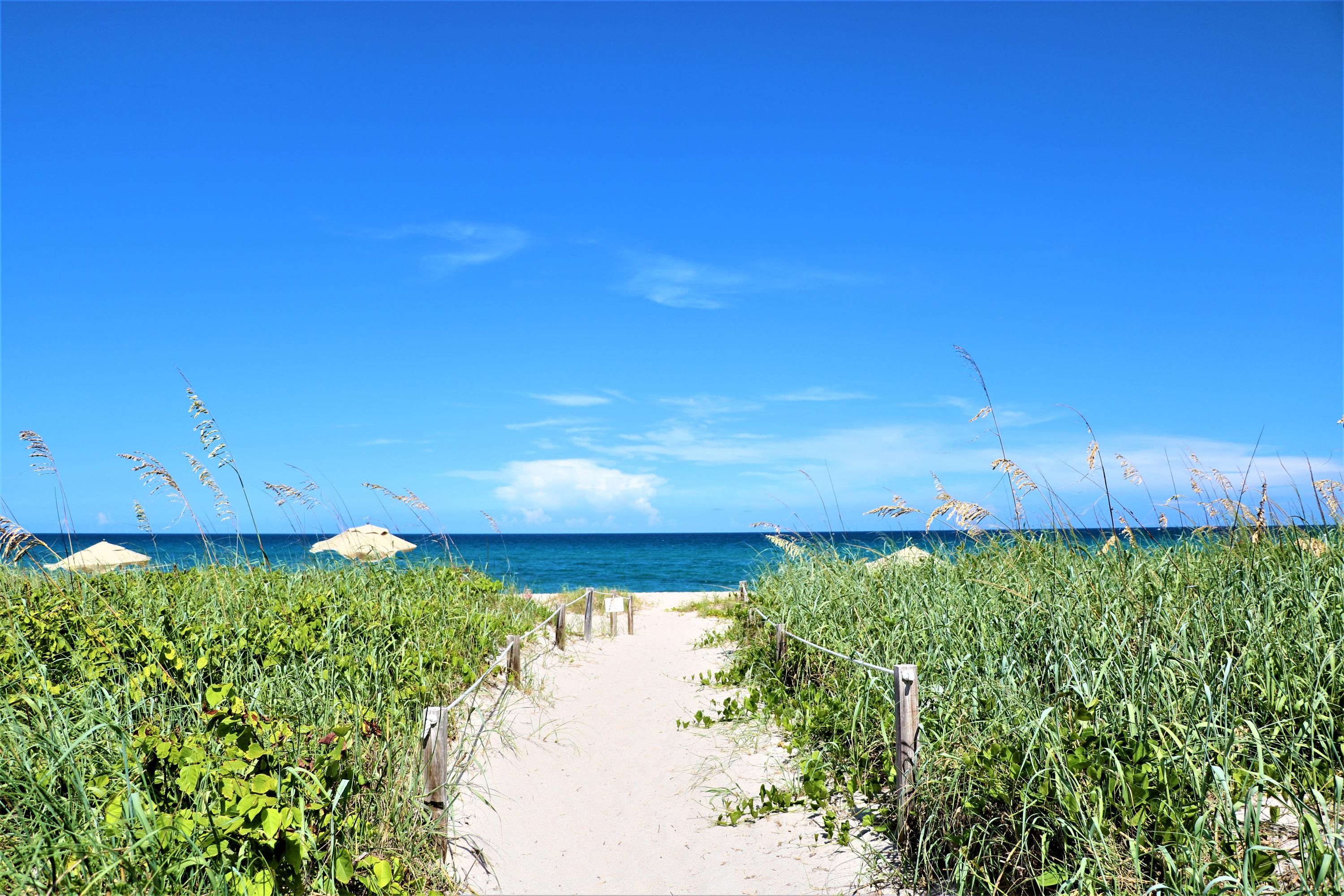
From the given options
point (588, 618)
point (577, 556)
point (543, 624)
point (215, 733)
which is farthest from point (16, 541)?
point (577, 556)

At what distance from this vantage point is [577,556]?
5319cm

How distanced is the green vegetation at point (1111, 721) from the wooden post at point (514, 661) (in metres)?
2.54

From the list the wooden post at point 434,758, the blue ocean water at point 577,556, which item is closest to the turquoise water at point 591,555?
the blue ocean water at point 577,556

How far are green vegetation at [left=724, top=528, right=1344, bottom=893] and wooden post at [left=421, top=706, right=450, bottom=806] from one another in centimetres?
197

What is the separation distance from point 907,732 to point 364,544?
8.55 m

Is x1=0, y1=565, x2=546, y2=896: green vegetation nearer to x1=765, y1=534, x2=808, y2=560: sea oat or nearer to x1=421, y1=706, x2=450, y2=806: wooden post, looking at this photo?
x1=421, y1=706, x2=450, y2=806: wooden post

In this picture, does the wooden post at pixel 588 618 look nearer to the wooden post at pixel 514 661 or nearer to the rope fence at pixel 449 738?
the rope fence at pixel 449 738

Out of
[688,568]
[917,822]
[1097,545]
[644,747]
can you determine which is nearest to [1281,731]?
[917,822]

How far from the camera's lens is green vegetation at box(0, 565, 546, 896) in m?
2.88

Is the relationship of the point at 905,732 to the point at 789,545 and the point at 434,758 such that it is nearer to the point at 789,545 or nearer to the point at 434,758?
the point at 434,758

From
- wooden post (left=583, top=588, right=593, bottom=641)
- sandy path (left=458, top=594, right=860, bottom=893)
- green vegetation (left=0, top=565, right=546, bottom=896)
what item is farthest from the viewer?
wooden post (left=583, top=588, right=593, bottom=641)

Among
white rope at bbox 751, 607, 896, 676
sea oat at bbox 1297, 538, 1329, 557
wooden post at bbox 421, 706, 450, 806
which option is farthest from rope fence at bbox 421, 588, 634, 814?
sea oat at bbox 1297, 538, 1329, 557

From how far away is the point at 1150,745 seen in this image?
331cm

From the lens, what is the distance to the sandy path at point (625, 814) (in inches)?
177
